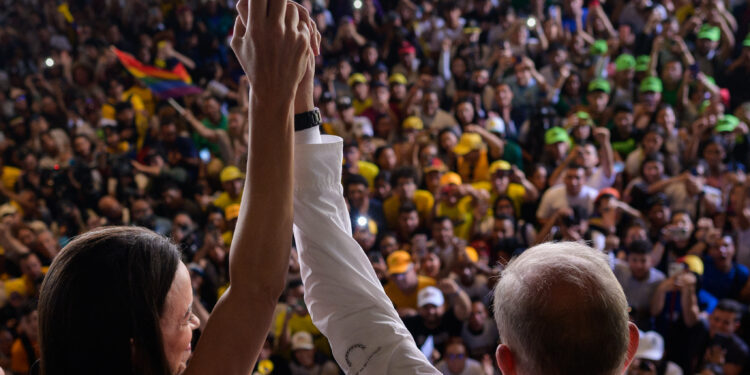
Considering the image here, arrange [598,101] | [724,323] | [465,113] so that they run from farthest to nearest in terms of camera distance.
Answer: [465,113], [598,101], [724,323]

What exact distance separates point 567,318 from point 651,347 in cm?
357

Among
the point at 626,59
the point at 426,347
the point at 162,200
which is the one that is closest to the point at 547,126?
the point at 626,59

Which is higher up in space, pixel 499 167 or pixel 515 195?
pixel 499 167

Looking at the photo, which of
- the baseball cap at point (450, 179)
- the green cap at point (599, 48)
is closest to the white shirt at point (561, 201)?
Answer: the baseball cap at point (450, 179)

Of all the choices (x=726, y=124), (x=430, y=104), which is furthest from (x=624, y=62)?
(x=430, y=104)

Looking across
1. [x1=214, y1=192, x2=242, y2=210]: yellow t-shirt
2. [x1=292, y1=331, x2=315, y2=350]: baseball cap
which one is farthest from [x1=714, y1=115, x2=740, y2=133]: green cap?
[x1=214, y1=192, x2=242, y2=210]: yellow t-shirt

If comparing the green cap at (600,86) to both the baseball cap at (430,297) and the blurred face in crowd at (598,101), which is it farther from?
the baseball cap at (430,297)

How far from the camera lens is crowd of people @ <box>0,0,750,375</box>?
4.59m

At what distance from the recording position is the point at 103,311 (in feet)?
2.87

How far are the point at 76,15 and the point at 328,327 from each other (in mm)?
10124

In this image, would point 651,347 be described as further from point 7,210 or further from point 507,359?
point 7,210

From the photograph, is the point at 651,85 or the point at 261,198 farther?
the point at 651,85

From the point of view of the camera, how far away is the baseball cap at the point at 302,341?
4535mm

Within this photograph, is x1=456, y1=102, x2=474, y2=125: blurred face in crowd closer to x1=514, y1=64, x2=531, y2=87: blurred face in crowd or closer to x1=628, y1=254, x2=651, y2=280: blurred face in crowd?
x1=514, y1=64, x2=531, y2=87: blurred face in crowd
